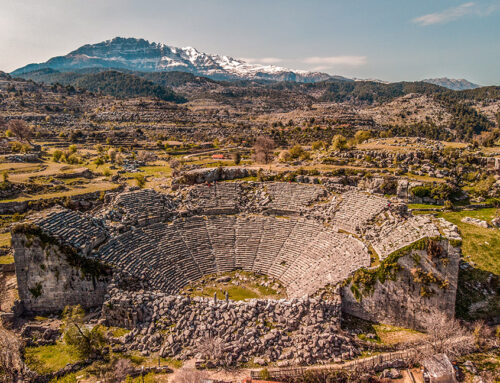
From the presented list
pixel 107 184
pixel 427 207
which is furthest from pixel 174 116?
pixel 427 207

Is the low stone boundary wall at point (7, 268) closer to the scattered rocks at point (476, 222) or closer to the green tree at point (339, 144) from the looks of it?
the scattered rocks at point (476, 222)

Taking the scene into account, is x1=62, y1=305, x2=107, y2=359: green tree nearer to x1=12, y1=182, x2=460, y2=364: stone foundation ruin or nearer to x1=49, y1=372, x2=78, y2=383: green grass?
x1=49, y1=372, x2=78, y2=383: green grass

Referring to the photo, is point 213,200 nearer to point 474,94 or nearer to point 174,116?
point 174,116

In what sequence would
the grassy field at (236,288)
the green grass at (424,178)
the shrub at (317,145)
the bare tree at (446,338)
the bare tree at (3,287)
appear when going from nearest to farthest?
the bare tree at (446,338) → the bare tree at (3,287) → the grassy field at (236,288) → the green grass at (424,178) → the shrub at (317,145)

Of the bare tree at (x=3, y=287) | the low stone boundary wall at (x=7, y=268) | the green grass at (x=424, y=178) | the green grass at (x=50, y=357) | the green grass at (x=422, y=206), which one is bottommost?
the green grass at (x=50, y=357)

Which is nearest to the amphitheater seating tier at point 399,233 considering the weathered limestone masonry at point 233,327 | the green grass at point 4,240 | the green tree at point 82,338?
the weathered limestone masonry at point 233,327

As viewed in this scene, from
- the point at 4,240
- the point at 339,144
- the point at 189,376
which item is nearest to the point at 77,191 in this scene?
the point at 4,240

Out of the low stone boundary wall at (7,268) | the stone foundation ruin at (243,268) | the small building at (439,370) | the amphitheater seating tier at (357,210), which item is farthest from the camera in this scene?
the amphitheater seating tier at (357,210)
